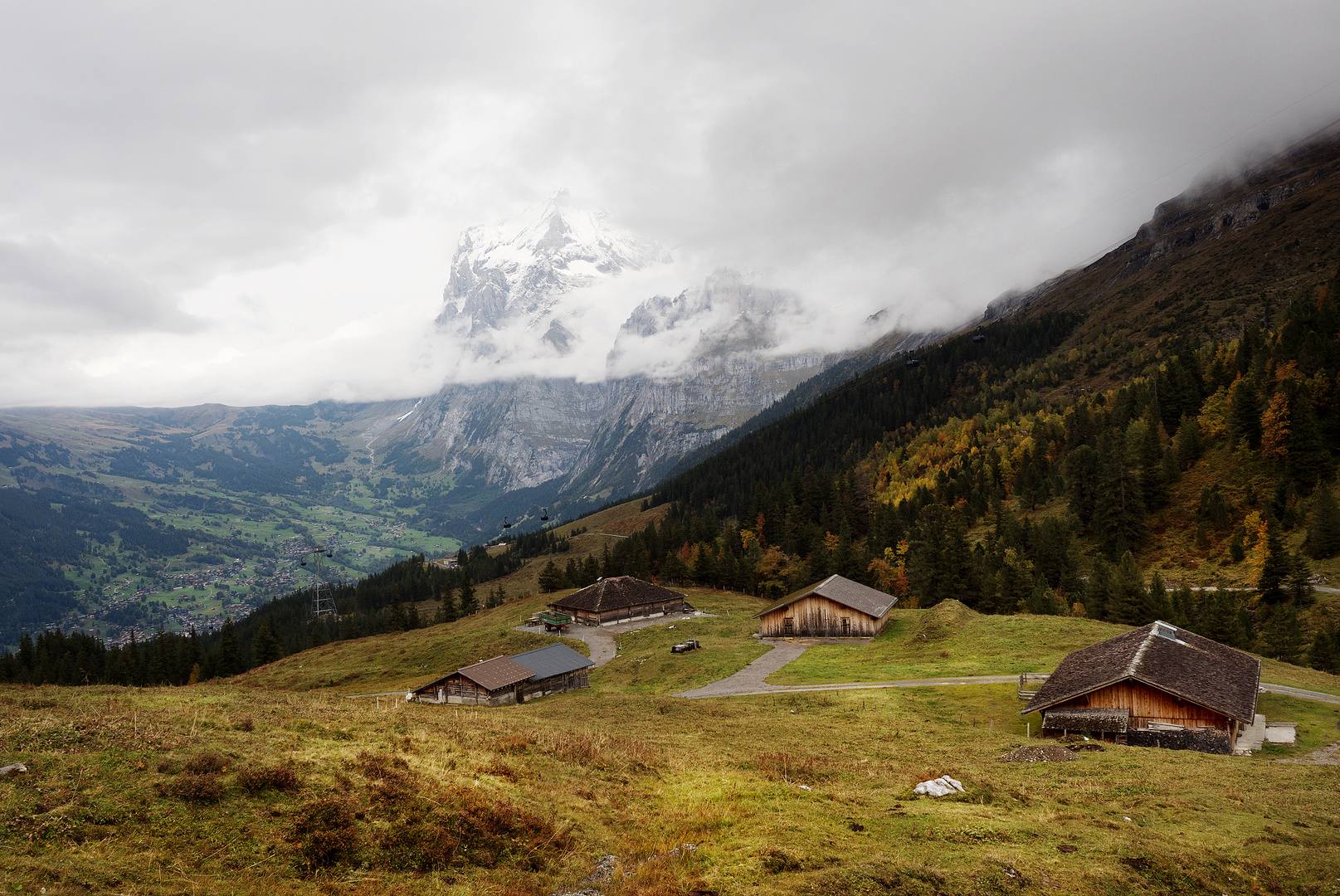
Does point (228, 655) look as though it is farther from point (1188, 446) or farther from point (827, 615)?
point (1188, 446)

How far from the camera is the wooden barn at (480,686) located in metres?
57.8

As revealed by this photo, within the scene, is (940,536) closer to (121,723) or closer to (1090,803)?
(1090,803)

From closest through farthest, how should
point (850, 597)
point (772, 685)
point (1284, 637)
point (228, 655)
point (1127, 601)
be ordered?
1. point (772, 685)
2. point (1284, 637)
3. point (1127, 601)
4. point (850, 597)
5. point (228, 655)

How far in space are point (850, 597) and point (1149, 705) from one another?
4392 centimetres

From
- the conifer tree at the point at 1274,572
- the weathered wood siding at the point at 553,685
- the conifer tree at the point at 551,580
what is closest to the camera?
the weathered wood siding at the point at 553,685

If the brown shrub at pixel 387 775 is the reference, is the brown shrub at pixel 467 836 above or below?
below

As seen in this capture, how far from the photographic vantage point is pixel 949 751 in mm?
32875

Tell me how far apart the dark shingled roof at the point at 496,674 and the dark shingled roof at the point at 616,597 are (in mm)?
35000

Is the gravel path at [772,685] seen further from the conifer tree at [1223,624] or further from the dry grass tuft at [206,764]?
the dry grass tuft at [206,764]

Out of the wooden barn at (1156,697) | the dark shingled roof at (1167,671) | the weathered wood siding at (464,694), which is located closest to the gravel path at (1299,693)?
the dark shingled roof at (1167,671)

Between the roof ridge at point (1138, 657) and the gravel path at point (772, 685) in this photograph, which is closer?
the roof ridge at point (1138, 657)

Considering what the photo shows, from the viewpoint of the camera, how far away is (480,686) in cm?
5744

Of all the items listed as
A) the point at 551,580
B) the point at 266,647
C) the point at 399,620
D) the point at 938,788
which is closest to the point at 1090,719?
the point at 938,788

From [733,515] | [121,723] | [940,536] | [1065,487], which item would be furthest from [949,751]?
[733,515]
